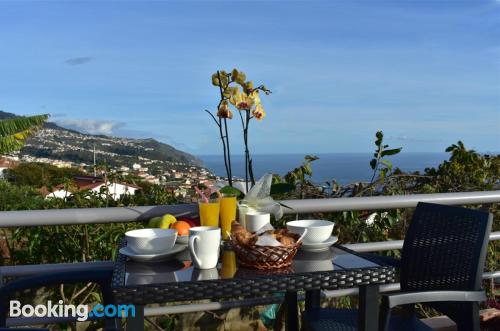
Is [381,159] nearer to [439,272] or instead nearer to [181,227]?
[439,272]

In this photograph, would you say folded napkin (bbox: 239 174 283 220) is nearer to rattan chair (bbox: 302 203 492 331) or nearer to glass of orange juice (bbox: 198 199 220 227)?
glass of orange juice (bbox: 198 199 220 227)

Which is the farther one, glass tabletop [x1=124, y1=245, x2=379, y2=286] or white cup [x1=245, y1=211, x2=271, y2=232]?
white cup [x1=245, y1=211, x2=271, y2=232]

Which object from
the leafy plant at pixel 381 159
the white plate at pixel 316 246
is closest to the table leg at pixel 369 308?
the white plate at pixel 316 246

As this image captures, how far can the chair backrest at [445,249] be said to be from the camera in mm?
2002

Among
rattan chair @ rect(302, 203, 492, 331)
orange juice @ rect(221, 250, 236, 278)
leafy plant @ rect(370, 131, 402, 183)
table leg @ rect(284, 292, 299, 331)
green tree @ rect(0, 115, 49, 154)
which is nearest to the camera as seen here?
orange juice @ rect(221, 250, 236, 278)

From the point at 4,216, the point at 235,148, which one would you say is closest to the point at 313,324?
the point at 235,148

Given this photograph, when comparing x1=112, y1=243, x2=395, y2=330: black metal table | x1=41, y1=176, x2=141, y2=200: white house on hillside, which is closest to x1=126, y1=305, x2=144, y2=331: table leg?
x1=112, y1=243, x2=395, y2=330: black metal table

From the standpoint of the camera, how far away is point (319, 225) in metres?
2.08

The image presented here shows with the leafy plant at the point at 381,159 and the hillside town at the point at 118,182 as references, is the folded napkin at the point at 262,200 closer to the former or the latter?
the hillside town at the point at 118,182

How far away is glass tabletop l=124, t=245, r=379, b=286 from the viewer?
157 cm

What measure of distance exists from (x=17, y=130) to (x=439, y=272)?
1077 cm

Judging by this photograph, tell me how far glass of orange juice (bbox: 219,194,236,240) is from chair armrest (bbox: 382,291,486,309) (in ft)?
2.07

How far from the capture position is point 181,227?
6.52 feet

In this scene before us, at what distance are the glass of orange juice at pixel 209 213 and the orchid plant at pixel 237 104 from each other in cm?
26
